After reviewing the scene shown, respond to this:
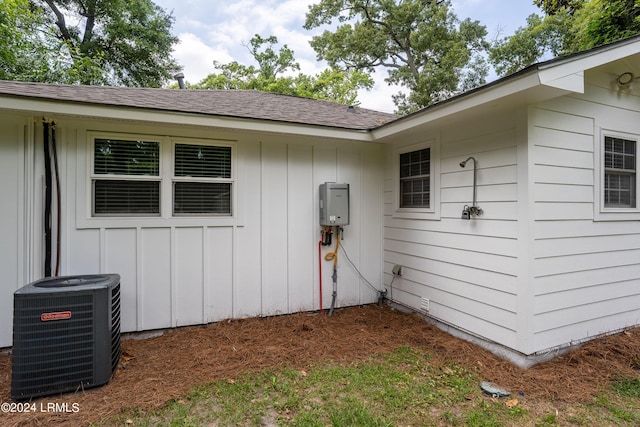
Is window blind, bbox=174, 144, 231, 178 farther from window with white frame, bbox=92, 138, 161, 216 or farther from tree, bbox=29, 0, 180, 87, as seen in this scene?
tree, bbox=29, 0, 180, 87

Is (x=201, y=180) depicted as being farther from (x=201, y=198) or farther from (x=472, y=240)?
(x=472, y=240)

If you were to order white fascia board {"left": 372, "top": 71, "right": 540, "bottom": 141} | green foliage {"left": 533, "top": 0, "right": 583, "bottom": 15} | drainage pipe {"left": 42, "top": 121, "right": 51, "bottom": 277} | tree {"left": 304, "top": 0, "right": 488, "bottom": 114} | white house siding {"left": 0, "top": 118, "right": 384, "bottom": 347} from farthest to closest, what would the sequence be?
tree {"left": 304, "top": 0, "right": 488, "bottom": 114}
green foliage {"left": 533, "top": 0, "right": 583, "bottom": 15}
white house siding {"left": 0, "top": 118, "right": 384, "bottom": 347}
drainage pipe {"left": 42, "top": 121, "right": 51, "bottom": 277}
white fascia board {"left": 372, "top": 71, "right": 540, "bottom": 141}

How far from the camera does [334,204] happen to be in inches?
163

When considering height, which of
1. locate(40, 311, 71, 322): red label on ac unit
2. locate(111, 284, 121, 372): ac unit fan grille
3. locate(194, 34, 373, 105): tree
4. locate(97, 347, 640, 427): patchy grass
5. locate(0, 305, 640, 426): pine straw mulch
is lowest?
locate(97, 347, 640, 427): patchy grass

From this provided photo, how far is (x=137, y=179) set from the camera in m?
3.52

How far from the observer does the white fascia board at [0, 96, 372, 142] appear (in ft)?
9.29

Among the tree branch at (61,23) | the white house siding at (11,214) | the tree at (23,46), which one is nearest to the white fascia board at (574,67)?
the white house siding at (11,214)

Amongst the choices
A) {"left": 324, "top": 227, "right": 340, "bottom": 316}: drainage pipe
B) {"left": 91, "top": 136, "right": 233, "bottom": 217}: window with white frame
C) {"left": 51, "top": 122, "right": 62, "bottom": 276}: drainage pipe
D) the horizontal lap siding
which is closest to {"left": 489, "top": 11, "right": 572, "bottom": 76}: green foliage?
the horizontal lap siding

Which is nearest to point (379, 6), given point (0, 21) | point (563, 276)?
point (0, 21)

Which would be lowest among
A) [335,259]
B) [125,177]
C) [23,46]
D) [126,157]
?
[335,259]

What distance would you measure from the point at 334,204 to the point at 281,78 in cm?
1333

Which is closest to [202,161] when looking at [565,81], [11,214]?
[11,214]

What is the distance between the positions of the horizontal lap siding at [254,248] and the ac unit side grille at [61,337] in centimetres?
85

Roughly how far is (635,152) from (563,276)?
1763mm
